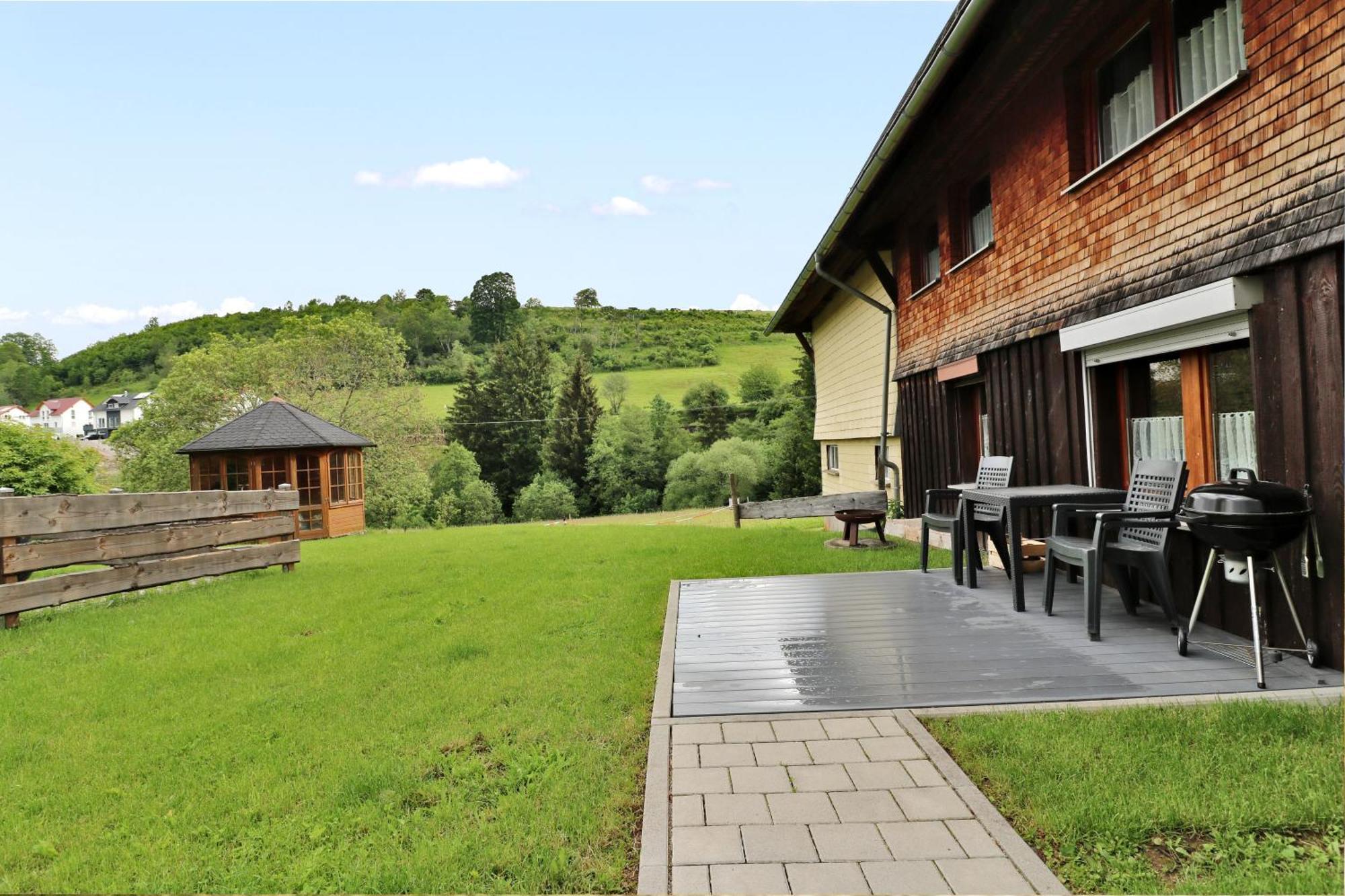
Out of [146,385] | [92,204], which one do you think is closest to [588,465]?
[146,385]

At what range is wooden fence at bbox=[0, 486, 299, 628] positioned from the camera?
5809 millimetres

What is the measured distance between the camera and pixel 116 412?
33000mm

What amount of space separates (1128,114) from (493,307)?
5426 cm

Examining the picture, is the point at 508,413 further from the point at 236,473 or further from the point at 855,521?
the point at 855,521

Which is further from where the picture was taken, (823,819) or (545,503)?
(545,503)

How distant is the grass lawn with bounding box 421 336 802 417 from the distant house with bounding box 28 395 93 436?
18421 millimetres

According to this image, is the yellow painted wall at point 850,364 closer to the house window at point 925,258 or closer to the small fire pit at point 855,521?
the house window at point 925,258

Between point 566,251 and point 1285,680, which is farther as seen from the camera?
point 566,251

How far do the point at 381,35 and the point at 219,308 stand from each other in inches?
1711

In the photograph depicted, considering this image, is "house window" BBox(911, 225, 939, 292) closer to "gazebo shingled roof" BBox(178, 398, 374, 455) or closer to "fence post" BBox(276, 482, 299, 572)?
"fence post" BBox(276, 482, 299, 572)

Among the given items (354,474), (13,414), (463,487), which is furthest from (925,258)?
(463,487)

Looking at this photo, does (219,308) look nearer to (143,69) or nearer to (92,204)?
(92,204)

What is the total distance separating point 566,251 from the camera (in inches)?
2731

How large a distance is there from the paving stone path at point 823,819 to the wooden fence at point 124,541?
5.51m
